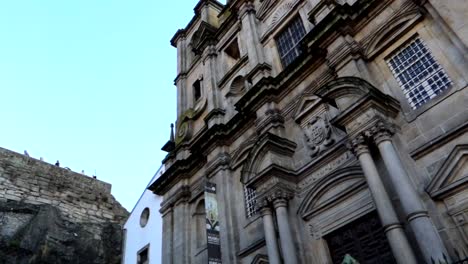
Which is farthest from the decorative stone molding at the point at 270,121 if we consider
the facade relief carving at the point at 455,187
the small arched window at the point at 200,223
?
the facade relief carving at the point at 455,187

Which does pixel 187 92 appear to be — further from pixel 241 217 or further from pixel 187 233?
pixel 241 217

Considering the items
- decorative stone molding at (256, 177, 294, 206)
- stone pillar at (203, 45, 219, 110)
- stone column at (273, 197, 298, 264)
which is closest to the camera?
stone column at (273, 197, 298, 264)

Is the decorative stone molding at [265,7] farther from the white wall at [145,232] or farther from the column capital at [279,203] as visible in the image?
the column capital at [279,203]

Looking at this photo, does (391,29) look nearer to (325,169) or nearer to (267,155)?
(325,169)

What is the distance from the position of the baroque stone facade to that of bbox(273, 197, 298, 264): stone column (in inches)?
653

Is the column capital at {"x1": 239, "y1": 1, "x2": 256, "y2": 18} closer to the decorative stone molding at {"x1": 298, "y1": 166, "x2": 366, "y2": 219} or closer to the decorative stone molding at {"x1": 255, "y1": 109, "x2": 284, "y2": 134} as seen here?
the decorative stone molding at {"x1": 255, "y1": 109, "x2": 284, "y2": 134}

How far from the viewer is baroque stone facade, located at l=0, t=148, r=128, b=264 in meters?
21.6

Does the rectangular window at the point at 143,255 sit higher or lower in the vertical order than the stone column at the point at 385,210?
higher

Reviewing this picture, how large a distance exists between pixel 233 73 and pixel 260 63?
2595 millimetres

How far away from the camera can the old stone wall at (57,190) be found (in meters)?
24.4

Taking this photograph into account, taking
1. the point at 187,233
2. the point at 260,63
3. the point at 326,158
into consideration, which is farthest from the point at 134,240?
Result: the point at 326,158

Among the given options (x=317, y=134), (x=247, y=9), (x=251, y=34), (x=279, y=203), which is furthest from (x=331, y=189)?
(x=247, y=9)

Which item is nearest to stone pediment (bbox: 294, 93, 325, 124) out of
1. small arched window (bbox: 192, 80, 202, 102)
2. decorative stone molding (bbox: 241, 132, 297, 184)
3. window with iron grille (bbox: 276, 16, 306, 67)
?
decorative stone molding (bbox: 241, 132, 297, 184)

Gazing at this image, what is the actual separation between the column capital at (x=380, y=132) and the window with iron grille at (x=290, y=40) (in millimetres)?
6678
